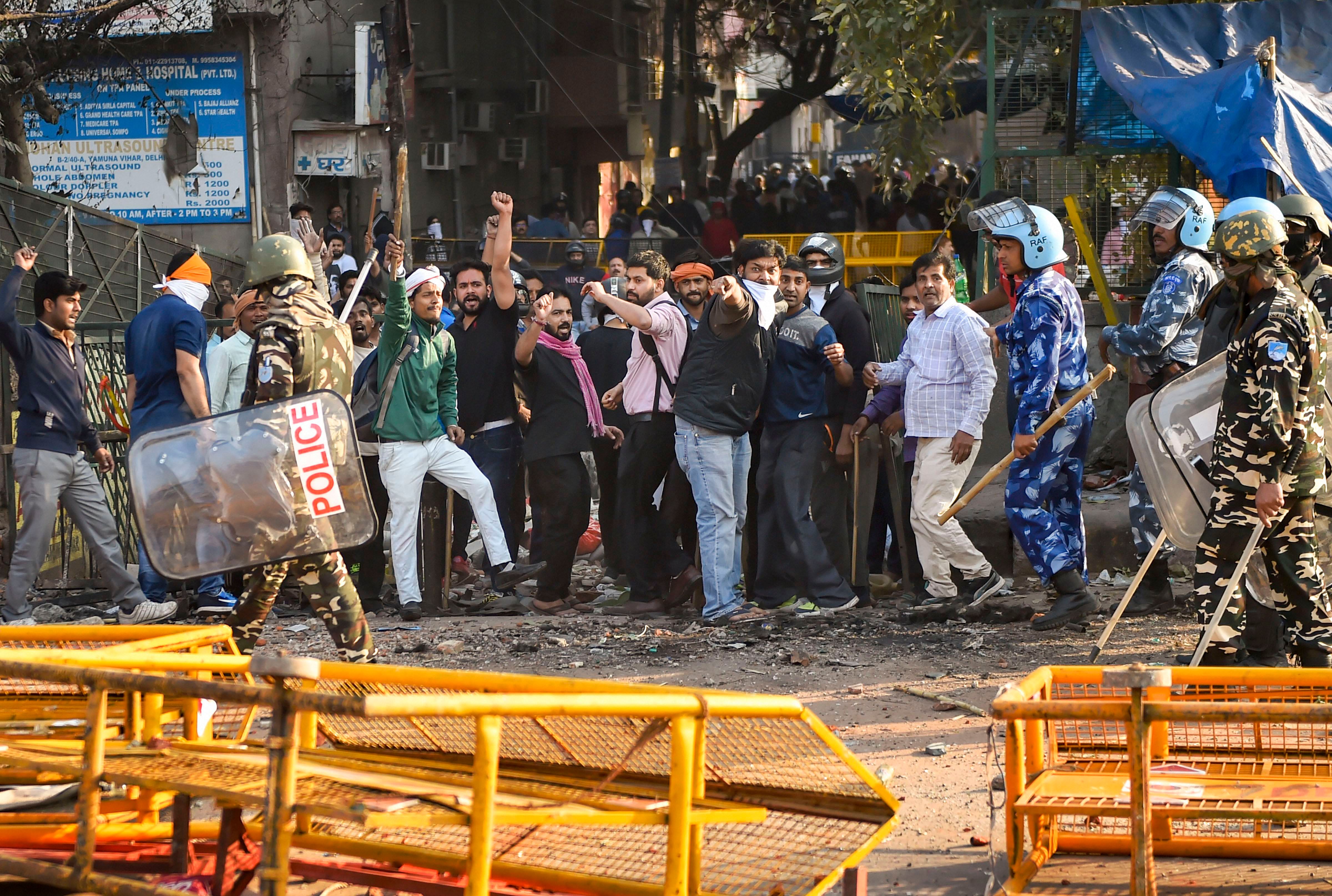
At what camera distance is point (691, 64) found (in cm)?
2309

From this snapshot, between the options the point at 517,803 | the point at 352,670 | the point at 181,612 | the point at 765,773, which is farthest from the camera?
the point at 181,612

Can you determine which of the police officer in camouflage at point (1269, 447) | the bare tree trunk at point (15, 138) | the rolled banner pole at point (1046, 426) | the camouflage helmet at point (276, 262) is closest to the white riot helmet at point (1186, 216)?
the rolled banner pole at point (1046, 426)

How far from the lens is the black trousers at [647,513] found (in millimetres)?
8297

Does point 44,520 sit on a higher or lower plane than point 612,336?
lower

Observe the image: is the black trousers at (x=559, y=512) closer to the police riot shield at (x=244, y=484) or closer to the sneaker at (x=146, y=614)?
the sneaker at (x=146, y=614)

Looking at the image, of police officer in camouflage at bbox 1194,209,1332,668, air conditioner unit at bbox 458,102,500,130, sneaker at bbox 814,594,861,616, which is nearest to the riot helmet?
sneaker at bbox 814,594,861,616

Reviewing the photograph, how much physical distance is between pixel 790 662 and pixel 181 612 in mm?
3833

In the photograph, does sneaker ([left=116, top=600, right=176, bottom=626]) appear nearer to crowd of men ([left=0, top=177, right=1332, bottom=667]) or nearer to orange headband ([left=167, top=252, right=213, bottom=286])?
crowd of men ([left=0, top=177, right=1332, bottom=667])

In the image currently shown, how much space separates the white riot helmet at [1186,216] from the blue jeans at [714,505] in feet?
8.34

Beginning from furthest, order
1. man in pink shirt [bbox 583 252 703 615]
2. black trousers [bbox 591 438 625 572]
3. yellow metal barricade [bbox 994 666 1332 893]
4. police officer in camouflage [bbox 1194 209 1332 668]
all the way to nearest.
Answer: black trousers [bbox 591 438 625 572] → man in pink shirt [bbox 583 252 703 615] → police officer in camouflage [bbox 1194 209 1332 668] → yellow metal barricade [bbox 994 666 1332 893]

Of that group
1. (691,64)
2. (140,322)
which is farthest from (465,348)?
(691,64)

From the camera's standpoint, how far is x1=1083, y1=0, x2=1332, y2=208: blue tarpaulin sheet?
884 cm

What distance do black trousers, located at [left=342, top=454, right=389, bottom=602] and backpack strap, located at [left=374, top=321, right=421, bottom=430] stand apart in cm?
43

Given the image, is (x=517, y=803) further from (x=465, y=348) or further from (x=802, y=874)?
(x=465, y=348)
